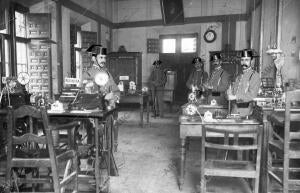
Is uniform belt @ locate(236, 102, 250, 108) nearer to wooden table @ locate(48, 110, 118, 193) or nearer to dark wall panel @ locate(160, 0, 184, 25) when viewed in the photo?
wooden table @ locate(48, 110, 118, 193)

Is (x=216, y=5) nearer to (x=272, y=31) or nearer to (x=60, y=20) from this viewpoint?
(x=272, y=31)

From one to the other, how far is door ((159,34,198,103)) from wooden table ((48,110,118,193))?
7688 millimetres

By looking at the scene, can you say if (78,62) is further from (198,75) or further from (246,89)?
(246,89)

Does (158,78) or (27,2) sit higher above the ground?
(27,2)

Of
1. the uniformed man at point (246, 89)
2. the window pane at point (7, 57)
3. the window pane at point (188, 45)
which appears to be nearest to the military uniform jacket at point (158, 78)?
the window pane at point (188, 45)

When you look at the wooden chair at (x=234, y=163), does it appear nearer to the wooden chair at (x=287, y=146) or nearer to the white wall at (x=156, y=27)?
the wooden chair at (x=287, y=146)

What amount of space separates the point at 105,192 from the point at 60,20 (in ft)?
18.8

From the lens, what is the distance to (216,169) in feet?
9.46

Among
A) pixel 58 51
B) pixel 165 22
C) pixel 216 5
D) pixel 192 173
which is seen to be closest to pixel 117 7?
pixel 165 22

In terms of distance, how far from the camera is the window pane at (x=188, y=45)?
11.5 metres

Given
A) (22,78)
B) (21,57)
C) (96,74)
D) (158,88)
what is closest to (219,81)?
(158,88)

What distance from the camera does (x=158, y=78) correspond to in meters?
10.2

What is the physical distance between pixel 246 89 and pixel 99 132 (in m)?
2.67

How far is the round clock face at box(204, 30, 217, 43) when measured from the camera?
36.1ft
